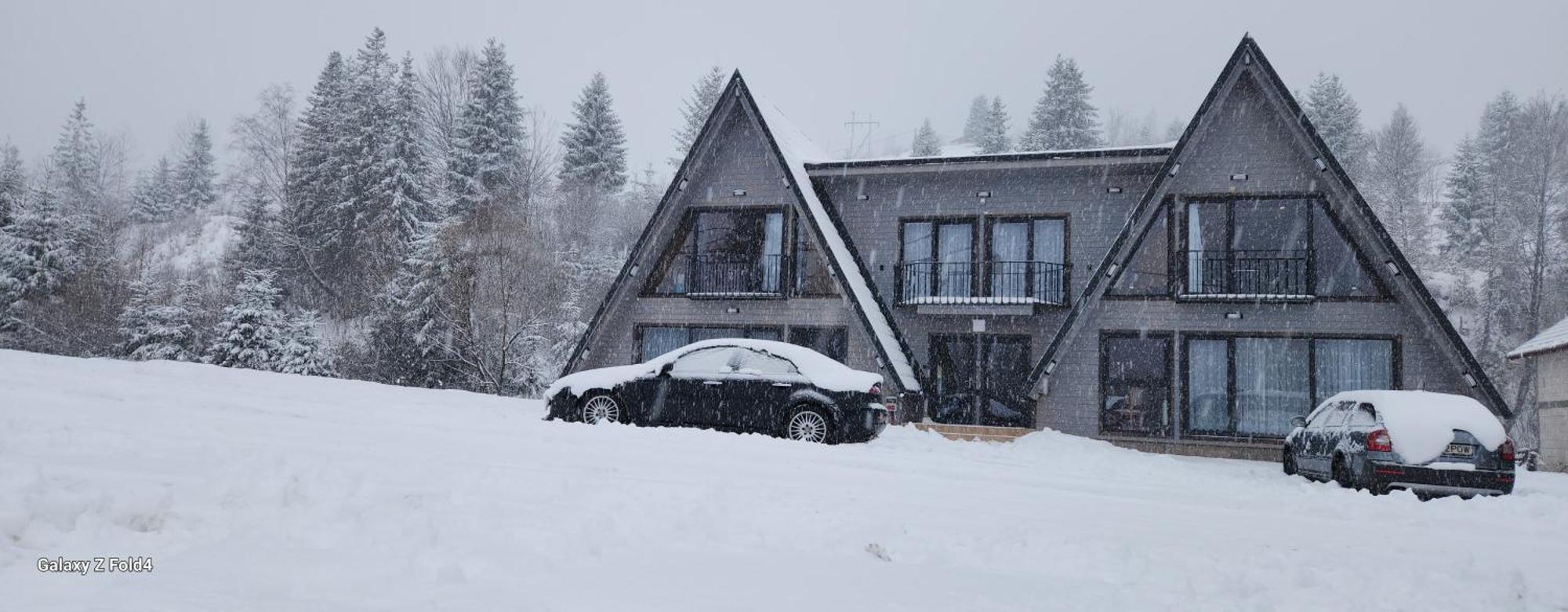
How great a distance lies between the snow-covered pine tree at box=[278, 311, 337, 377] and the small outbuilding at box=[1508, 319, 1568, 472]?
32791 millimetres

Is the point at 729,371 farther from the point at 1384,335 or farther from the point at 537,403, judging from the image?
the point at 1384,335

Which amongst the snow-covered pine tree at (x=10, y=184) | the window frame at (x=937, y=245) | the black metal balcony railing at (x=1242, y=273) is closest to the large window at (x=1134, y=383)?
the black metal balcony railing at (x=1242, y=273)

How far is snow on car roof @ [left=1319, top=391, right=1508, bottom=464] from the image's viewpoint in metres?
11.2

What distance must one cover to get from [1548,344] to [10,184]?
182 feet

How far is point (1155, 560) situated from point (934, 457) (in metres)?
5.89

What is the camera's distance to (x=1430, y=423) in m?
11.4

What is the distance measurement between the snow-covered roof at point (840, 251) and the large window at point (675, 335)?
240 cm

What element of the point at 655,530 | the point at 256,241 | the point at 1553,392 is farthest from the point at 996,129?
the point at 655,530

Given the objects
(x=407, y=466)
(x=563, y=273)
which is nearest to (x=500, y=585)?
(x=407, y=466)

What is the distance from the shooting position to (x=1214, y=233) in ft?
61.6

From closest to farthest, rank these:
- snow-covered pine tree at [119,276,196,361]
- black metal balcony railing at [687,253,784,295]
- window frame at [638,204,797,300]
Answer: window frame at [638,204,797,300] < black metal balcony railing at [687,253,784,295] < snow-covered pine tree at [119,276,196,361]

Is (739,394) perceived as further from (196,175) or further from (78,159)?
(196,175)

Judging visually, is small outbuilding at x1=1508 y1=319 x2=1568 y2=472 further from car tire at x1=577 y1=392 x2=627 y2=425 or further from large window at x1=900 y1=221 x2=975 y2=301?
car tire at x1=577 y1=392 x2=627 y2=425

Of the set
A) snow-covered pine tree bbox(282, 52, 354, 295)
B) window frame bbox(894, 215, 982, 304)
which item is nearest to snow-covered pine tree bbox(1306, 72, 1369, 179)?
window frame bbox(894, 215, 982, 304)
